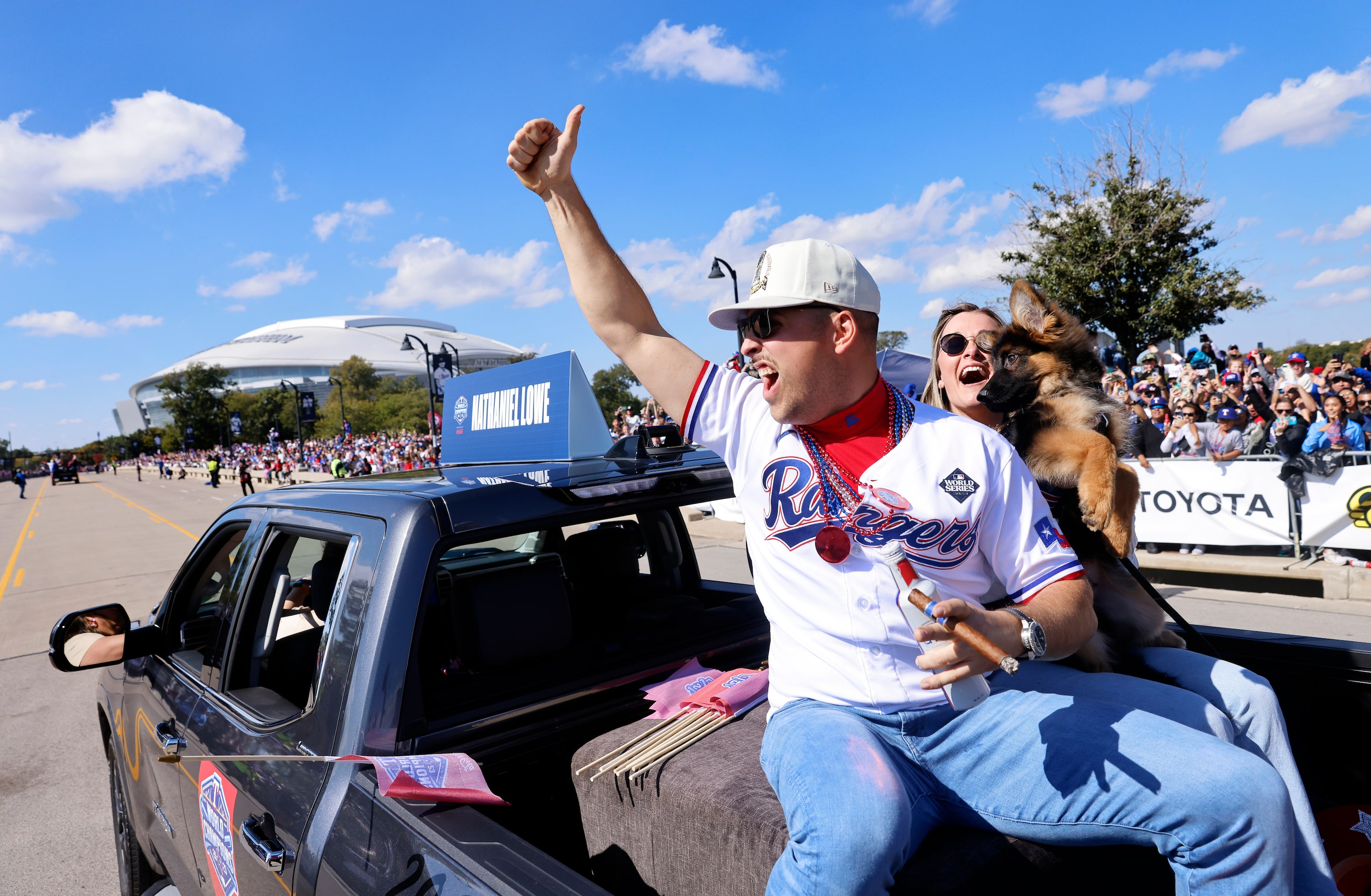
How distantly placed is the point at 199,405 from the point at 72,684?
10384 centimetres

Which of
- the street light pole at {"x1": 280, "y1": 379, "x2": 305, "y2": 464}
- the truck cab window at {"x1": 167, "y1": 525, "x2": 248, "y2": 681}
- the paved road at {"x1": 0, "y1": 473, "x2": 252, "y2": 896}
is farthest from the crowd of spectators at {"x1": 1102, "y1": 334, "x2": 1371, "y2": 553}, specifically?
the street light pole at {"x1": 280, "y1": 379, "x2": 305, "y2": 464}

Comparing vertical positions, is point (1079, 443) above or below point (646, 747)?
above

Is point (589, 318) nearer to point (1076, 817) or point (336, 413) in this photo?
point (1076, 817)

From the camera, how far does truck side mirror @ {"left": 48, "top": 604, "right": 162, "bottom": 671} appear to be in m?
2.68

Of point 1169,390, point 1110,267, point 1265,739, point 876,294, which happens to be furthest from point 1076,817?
point 1110,267

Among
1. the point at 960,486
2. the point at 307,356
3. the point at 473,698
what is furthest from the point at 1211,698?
the point at 307,356

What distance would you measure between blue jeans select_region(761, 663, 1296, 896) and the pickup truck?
0.08 m

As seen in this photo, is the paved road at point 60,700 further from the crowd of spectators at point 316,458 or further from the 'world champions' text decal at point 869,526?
the 'world champions' text decal at point 869,526

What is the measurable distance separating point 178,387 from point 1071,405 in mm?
114782

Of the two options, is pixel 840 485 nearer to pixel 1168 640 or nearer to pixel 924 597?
pixel 924 597

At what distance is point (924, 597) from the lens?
1.26 metres

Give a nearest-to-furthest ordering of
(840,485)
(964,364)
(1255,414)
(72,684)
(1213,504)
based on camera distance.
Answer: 1. (840,485)
2. (964,364)
3. (72,684)
4. (1213,504)
5. (1255,414)

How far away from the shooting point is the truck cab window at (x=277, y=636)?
2.44 meters

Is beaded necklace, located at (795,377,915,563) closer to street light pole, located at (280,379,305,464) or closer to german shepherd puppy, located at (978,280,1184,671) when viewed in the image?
german shepherd puppy, located at (978,280,1184,671)
